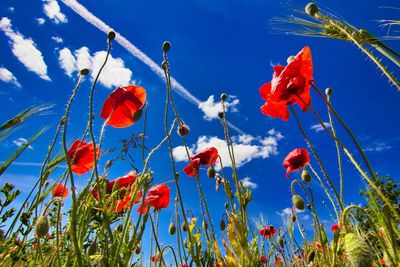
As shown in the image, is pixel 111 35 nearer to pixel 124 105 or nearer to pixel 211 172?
pixel 124 105

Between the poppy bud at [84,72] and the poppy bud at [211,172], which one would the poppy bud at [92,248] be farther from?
the poppy bud at [211,172]

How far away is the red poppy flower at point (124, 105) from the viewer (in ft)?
7.93

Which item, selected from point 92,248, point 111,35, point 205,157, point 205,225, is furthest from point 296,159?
point 92,248

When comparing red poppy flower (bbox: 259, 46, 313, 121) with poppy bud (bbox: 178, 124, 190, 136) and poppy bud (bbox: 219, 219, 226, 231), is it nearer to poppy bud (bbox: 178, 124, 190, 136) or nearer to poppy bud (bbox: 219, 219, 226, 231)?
poppy bud (bbox: 178, 124, 190, 136)

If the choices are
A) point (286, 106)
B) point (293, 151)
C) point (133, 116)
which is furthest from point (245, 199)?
point (293, 151)

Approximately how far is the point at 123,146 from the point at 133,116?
13.8 inches

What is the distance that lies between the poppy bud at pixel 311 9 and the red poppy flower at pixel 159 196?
1.60 m

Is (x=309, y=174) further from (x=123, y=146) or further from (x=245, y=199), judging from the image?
(x=123, y=146)

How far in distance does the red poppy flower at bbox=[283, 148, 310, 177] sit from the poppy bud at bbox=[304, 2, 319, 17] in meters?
2.00

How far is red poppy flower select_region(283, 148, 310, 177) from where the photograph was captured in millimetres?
3555

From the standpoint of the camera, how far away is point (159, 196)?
2.73m

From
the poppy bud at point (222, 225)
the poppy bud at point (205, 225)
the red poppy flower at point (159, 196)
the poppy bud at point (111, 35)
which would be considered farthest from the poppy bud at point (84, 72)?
the poppy bud at point (222, 225)

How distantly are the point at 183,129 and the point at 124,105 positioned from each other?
622 millimetres

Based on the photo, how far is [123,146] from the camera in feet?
7.00
